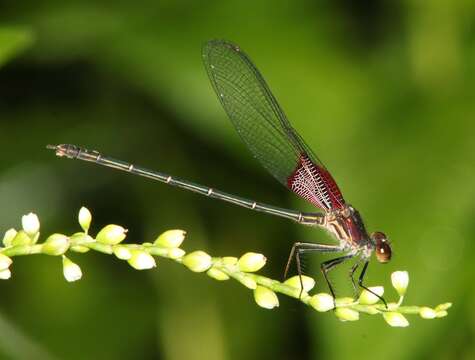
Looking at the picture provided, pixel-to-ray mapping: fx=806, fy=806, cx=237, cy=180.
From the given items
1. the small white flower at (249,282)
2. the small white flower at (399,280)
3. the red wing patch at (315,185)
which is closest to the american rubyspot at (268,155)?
the red wing patch at (315,185)

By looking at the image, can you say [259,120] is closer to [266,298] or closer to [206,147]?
[206,147]

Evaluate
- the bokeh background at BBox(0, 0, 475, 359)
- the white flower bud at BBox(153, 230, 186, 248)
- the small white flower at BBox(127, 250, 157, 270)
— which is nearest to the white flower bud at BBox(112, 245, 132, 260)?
the small white flower at BBox(127, 250, 157, 270)

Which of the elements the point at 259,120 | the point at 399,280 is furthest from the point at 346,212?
the point at 399,280

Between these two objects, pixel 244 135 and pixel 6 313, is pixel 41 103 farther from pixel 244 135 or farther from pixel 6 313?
pixel 244 135

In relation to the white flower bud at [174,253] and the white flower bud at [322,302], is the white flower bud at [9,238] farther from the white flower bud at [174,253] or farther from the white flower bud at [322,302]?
the white flower bud at [322,302]

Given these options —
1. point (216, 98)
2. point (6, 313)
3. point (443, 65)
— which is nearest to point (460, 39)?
point (443, 65)

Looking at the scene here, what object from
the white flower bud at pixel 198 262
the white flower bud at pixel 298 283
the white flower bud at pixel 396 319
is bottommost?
the white flower bud at pixel 396 319
